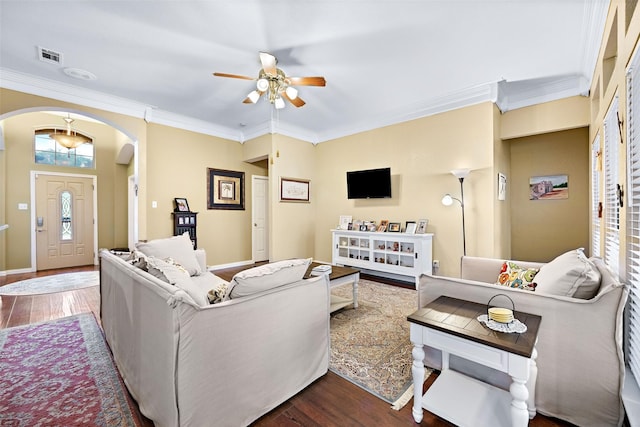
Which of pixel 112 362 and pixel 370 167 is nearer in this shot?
pixel 112 362

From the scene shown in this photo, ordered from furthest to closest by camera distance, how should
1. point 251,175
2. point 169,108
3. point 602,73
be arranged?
point 251,175
point 169,108
point 602,73

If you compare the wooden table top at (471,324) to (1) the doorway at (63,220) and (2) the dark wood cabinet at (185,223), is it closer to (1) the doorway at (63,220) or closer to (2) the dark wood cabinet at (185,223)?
(2) the dark wood cabinet at (185,223)

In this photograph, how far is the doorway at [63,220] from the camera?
5.35 m

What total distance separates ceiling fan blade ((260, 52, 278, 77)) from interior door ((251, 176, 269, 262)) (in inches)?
134

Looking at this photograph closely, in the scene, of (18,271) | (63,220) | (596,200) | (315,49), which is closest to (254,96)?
(315,49)

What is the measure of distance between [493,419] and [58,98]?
18.2ft

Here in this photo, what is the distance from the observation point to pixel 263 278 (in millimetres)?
1530

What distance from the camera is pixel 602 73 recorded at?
8.14ft

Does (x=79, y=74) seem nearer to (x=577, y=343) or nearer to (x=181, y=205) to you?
(x=181, y=205)

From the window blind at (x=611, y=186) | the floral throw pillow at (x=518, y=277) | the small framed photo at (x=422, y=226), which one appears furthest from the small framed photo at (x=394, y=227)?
the window blind at (x=611, y=186)

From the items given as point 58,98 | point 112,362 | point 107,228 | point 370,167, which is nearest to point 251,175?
point 370,167

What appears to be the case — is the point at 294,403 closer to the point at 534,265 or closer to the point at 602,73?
the point at 534,265

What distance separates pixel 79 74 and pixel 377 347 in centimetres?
460

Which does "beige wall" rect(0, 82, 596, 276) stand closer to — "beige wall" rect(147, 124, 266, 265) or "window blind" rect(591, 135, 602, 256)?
"beige wall" rect(147, 124, 266, 265)
